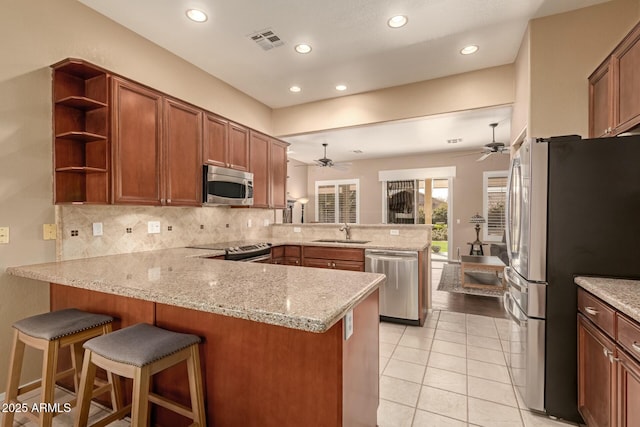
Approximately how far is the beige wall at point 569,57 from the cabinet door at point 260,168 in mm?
3091

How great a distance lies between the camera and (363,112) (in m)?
4.19

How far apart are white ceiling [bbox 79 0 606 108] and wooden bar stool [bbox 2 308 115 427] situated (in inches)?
96.7

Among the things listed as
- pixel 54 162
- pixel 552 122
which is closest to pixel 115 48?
pixel 54 162

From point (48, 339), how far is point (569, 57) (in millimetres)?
4281

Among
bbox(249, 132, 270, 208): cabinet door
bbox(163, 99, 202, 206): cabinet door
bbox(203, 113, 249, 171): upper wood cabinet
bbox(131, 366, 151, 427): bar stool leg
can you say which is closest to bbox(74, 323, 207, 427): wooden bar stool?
bbox(131, 366, 151, 427): bar stool leg

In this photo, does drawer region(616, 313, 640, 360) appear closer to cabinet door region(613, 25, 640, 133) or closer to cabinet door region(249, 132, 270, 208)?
cabinet door region(613, 25, 640, 133)

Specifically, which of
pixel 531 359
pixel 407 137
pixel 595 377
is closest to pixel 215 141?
Answer: pixel 531 359

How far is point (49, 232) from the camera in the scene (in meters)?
2.25

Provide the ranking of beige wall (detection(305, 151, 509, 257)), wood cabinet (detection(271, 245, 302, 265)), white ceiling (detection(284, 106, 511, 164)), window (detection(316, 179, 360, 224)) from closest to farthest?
wood cabinet (detection(271, 245, 302, 265)) < white ceiling (detection(284, 106, 511, 164)) < beige wall (detection(305, 151, 509, 257)) < window (detection(316, 179, 360, 224))

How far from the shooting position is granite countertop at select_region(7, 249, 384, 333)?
110cm

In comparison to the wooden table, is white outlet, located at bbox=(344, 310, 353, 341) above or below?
above

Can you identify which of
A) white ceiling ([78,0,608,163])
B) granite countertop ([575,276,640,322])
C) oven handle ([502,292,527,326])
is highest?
white ceiling ([78,0,608,163])

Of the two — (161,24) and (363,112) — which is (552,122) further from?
(161,24)

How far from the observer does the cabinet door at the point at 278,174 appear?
14.3 feet
